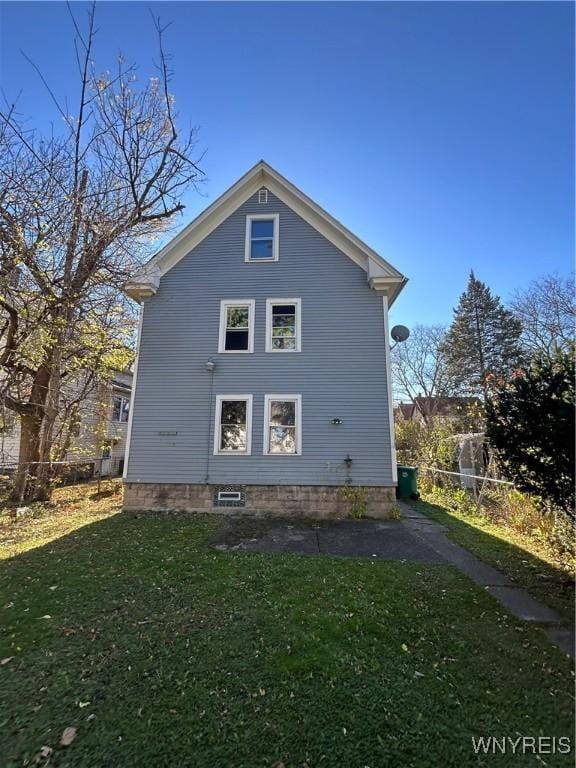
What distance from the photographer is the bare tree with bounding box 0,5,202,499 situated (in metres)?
7.86

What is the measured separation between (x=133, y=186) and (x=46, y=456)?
8641mm

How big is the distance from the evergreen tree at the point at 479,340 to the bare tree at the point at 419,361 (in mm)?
919

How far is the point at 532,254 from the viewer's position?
12.8 m

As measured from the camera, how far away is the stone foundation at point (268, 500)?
9023 mm

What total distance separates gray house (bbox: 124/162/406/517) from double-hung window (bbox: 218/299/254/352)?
0.10 feet

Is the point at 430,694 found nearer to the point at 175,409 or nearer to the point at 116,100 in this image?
the point at 175,409

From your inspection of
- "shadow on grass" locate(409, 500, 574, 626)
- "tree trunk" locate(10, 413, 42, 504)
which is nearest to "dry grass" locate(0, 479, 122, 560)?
"tree trunk" locate(10, 413, 42, 504)

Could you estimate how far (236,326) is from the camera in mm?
10336

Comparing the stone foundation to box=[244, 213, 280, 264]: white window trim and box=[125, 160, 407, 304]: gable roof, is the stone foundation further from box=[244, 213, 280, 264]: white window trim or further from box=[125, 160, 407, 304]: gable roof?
box=[244, 213, 280, 264]: white window trim

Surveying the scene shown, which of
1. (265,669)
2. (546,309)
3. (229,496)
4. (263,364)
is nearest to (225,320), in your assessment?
(263,364)

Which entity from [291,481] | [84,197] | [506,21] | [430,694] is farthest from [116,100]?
[430,694]

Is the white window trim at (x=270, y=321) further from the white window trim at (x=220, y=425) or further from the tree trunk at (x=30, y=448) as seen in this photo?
the tree trunk at (x=30, y=448)

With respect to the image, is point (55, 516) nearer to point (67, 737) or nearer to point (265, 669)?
point (67, 737)

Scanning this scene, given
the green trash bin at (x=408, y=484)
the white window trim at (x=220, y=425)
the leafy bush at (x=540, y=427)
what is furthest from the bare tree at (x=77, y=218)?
the green trash bin at (x=408, y=484)
